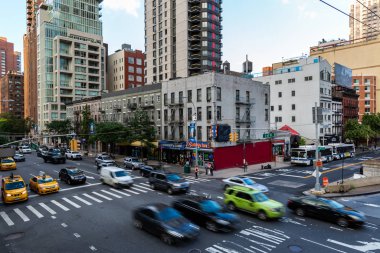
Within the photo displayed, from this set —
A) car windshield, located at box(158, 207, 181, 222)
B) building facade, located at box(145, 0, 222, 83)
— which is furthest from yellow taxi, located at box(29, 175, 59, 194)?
building facade, located at box(145, 0, 222, 83)

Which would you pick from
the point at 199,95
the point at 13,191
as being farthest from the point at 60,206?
the point at 199,95

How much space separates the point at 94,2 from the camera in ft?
388

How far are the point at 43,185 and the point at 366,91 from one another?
10624 centimetres

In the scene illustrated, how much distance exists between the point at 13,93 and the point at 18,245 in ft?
582

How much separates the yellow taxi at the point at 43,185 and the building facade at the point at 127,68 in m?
88.2

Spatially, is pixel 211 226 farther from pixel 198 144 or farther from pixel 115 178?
pixel 198 144

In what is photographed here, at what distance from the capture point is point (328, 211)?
17.2m

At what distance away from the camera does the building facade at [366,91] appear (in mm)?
95562

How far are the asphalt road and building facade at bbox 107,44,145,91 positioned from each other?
9384 cm

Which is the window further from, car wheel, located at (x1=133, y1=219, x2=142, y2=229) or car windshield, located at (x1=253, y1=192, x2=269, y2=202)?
car wheel, located at (x1=133, y1=219, x2=142, y2=229)

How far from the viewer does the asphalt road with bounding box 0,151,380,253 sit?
13.5 metres

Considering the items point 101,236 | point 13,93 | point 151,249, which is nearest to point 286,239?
point 151,249

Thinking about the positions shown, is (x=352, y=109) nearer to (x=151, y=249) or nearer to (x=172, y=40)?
(x=172, y=40)

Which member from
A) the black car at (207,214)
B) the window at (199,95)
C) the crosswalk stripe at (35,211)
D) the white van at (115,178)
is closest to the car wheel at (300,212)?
the black car at (207,214)
